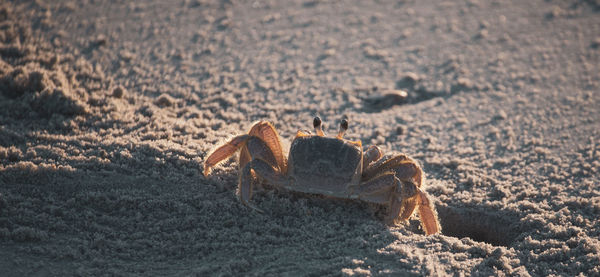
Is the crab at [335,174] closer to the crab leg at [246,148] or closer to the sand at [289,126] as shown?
the crab leg at [246,148]

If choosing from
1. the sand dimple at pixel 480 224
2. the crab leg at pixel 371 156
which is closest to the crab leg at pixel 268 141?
the crab leg at pixel 371 156

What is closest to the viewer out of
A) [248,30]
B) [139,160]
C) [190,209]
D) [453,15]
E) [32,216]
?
[32,216]

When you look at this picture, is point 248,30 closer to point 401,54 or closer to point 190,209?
point 401,54

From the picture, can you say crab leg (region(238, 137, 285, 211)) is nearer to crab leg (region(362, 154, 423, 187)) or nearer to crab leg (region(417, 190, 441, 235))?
crab leg (region(362, 154, 423, 187))

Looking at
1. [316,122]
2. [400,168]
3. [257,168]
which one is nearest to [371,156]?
[400,168]

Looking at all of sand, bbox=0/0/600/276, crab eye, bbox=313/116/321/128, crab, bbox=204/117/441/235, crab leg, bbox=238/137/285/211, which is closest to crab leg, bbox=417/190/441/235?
crab, bbox=204/117/441/235

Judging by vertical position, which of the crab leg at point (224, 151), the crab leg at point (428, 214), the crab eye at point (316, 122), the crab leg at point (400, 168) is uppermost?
the crab eye at point (316, 122)

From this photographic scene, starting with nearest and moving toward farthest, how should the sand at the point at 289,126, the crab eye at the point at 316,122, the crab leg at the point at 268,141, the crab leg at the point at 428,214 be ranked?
1. the sand at the point at 289,126
2. the crab leg at the point at 428,214
3. the crab leg at the point at 268,141
4. the crab eye at the point at 316,122

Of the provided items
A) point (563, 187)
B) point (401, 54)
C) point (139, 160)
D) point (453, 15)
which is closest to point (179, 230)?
point (139, 160)
